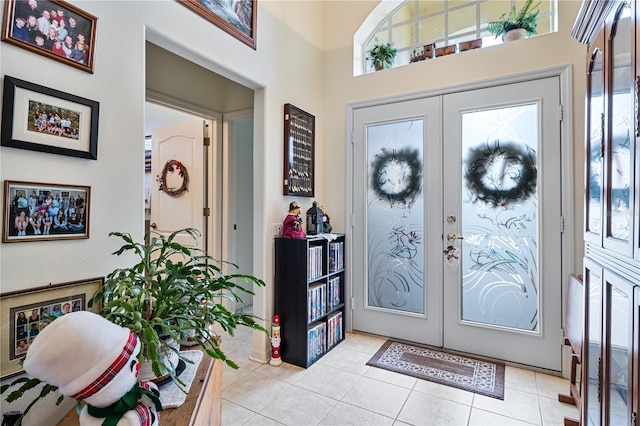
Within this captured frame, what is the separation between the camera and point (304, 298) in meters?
2.47

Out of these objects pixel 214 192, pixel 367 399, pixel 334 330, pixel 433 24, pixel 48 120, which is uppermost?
pixel 433 24

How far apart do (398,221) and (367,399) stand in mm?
1489

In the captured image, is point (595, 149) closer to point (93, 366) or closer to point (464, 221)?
point (464, 221)

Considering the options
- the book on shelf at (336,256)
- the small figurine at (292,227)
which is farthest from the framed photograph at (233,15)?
the book on shelf at (336,256)

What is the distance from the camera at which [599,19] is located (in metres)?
1.25

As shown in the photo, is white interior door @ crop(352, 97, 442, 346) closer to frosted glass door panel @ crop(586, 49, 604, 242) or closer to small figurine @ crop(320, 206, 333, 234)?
small figurine @ crop(320, 206, 333, 234)

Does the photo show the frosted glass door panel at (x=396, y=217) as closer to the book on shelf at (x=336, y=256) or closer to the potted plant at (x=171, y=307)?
the book on shelf at (x=336, y=256)

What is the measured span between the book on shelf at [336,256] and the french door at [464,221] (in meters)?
0.18

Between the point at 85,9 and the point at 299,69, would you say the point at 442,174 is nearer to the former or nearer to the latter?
the point at 299,69

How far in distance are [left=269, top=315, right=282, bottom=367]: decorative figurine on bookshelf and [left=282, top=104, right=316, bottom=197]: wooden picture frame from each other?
1.05 metres

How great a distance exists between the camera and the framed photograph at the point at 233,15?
6.50ft

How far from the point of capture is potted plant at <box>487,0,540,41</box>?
252cm

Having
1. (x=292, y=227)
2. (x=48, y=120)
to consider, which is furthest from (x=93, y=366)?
(x=292, y=227)

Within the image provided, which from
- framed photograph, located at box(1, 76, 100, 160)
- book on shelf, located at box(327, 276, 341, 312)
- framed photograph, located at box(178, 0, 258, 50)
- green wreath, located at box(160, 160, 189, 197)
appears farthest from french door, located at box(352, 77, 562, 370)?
framed photograph, located at box(1, 76, 100, 160)
